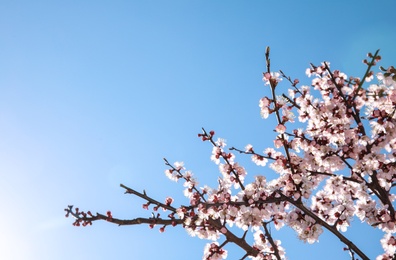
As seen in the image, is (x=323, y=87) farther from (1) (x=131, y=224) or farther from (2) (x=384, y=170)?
(1) (x=131, y=224)

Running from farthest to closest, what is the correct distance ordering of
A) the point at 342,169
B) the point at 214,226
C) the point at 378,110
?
the point at 342,169 → the point at 214,226 → the point at 378,110

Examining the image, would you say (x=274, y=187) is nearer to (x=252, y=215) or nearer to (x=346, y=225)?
(x=252, y=215)

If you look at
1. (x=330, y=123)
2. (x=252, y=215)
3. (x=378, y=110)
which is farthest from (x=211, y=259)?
(x=378, y=110)

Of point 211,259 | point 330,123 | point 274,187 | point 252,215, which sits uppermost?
point 330,123

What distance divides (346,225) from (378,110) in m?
2.23

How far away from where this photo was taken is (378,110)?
6.34 m

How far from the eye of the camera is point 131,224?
651 cm

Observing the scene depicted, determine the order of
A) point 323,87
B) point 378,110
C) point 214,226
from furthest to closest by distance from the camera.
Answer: point 323,87 < point 214,226 < point 378,110

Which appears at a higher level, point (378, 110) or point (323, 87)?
point (323, 87)

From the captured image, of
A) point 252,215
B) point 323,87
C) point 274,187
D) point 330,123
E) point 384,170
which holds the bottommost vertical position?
point 252,215

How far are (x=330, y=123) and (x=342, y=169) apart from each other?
94 cm

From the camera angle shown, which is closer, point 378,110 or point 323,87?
point 378,110

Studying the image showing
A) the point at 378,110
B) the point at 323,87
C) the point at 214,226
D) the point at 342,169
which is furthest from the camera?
the point at 323,87

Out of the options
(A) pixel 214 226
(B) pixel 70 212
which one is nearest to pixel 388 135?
(A) pixel 214 226
